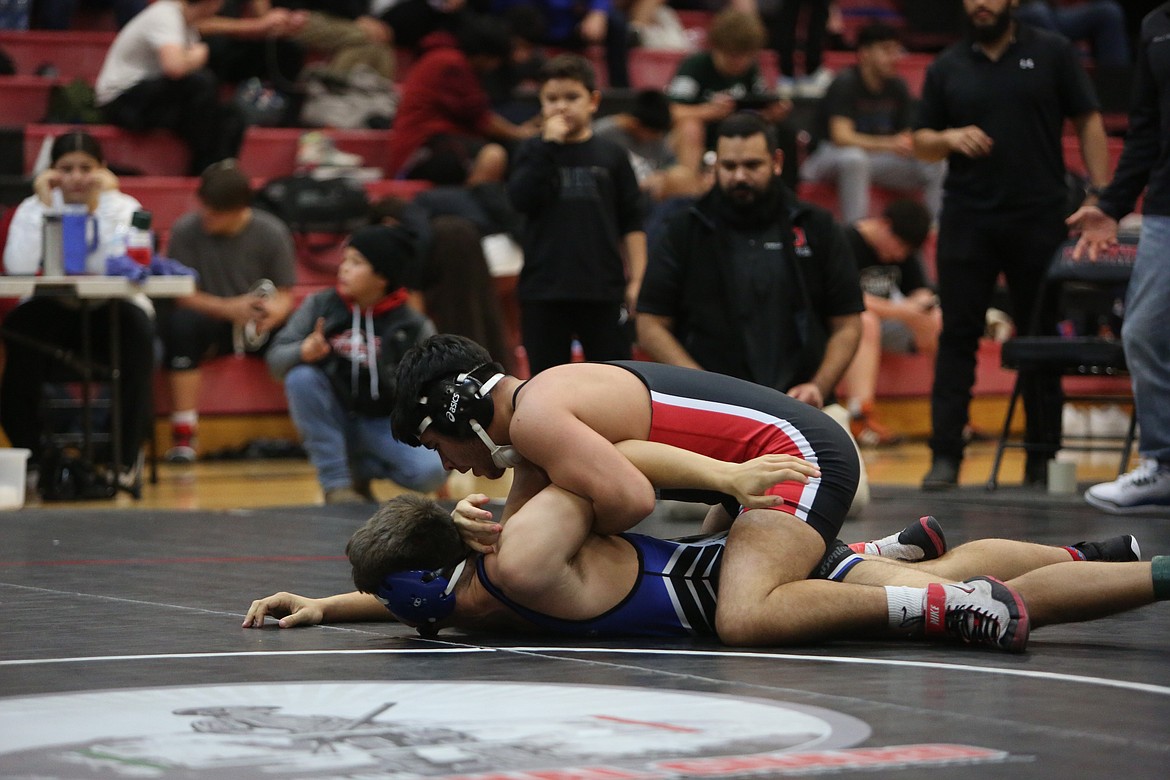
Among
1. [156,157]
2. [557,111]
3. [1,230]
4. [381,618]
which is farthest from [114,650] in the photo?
[156,157]

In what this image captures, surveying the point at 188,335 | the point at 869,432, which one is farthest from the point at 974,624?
the point at 869,432

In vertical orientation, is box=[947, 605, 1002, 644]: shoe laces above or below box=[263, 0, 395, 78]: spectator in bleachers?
below

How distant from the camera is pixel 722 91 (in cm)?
975

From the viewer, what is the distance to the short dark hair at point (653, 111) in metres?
9.66

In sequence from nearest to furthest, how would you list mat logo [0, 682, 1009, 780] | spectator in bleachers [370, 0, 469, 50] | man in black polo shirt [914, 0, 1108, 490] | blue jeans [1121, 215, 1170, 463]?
mat logo [0, 682, 1009, 780], blue jeans [1121, 215, 1170, 463], man in black polo shirt [914, 0, 1108, 490], spectator in bleachers [370, 0, 469, 50]

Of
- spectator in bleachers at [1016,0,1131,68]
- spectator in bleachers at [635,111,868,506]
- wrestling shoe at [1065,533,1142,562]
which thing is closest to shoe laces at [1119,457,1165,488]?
spectator in bleachers at [635,111,868,506]

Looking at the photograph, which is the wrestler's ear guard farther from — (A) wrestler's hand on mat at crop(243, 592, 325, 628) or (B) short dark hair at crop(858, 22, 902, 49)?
(B) short dark hair at crop(858, 22, 902, 49)

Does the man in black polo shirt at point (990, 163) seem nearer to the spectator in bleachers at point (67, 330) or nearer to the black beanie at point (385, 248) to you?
the black beanie at point (385, 248)

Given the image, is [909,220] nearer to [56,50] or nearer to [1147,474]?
[1147,474]

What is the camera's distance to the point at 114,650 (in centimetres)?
346

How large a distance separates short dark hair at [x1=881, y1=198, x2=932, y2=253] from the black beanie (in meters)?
3.67

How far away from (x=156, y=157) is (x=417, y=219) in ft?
5.08

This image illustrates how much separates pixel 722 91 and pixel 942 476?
142 inches

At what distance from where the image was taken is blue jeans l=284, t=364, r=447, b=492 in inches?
259
